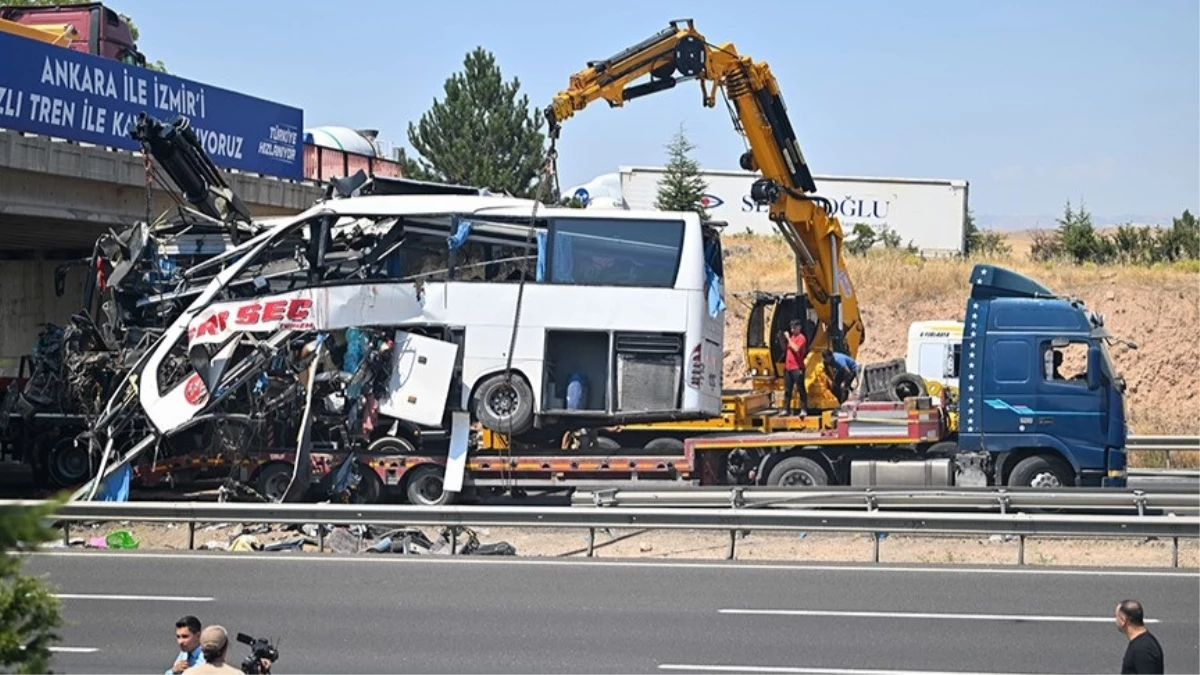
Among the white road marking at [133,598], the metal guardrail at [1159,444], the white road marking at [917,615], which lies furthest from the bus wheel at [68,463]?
the metal guardrail at [1159,444]

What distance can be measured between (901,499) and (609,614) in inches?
203

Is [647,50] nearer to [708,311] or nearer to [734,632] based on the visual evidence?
[708,311]

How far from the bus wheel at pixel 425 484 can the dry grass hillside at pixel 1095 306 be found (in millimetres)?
20809

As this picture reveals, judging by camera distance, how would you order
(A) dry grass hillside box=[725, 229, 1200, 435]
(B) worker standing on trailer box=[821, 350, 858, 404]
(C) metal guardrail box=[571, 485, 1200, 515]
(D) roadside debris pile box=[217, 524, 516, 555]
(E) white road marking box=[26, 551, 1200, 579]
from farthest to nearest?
(A) dry grass hillside box=[725, 229, 1200, 435] → (B) worker standing on trailer box=[821, 350, 858, 404] → (C) metal guardrail box=[571, 485, 1200, 515] → (D) roadside debris pile box=[217, 524, 516, 555] → (E) white road marking box=[26, 551, 1200, 579]

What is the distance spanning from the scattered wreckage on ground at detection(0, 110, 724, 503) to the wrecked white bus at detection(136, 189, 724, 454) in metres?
0.02

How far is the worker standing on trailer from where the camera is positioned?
69.4 feet

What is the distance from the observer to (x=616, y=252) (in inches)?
719

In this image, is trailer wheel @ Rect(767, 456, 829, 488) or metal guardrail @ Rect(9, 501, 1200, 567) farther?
trailer wheel @ Rect(767, 456, 829, 488)

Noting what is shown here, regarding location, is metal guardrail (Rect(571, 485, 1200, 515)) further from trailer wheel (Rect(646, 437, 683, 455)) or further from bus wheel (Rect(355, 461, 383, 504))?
bus wheel (Rect(355, 461, 383, 504))

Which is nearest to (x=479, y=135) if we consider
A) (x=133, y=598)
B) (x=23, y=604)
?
(x=133, y=598)

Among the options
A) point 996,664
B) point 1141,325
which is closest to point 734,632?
point 996,664

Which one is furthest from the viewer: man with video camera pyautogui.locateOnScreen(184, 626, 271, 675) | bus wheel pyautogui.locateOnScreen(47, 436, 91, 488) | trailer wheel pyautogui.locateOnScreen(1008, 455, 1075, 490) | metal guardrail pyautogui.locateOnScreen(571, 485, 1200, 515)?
bus wheel pyautogui.locateOnScreen(47, 436, 91, 488)

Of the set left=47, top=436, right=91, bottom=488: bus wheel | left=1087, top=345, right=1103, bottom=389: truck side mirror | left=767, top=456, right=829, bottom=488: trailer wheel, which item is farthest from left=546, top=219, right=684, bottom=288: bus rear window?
left=47, top=436, right=91, bottom=488: bus wheel

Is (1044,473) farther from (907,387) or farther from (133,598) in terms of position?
(133,598)
